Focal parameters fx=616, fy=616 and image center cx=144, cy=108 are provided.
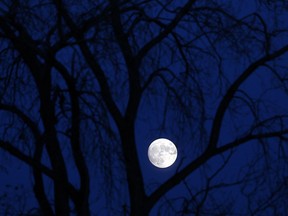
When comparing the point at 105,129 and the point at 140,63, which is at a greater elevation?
the point at 140,63

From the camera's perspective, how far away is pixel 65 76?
18.2 ft

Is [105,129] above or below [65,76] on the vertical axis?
below

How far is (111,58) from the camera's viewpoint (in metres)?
4.98

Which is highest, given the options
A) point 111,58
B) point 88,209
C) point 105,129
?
point 111,58

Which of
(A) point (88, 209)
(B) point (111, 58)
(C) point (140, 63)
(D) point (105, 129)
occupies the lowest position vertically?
(A) point (88, 209)

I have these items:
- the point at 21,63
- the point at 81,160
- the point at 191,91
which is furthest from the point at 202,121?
the point at 21,63

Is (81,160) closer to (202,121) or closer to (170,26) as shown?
(202,121)

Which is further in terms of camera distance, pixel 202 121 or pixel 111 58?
pixel 202 121

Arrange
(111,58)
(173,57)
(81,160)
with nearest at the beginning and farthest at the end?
(111,58) → (81,160) → (173,57)

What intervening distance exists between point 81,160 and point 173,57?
1.38 metres

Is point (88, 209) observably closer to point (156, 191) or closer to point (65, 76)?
point (156, 191)

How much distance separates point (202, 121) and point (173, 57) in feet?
2.61

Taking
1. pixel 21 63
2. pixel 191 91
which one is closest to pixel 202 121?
pixel 191 91

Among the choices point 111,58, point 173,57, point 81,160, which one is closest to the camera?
point 111,58
